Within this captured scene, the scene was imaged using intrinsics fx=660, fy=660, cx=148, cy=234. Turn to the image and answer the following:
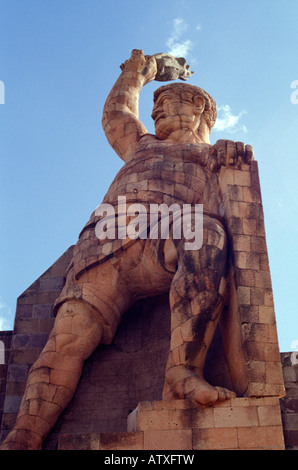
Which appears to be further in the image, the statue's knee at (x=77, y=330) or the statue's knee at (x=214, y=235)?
the statue's knee at (x=77, y=330)

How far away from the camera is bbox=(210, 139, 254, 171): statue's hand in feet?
27.5

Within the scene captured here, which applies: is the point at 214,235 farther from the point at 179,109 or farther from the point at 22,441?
the point at 179,109

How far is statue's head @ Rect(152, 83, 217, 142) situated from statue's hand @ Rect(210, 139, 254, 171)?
1952mm

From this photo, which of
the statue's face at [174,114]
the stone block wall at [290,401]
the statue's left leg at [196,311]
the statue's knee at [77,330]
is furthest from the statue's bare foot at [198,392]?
the statue's face at [174,114]

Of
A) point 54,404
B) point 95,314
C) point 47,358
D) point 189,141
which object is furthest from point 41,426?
point 189,141

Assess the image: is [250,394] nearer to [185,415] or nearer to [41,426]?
[185,415]

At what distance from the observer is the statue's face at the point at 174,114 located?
10312 mm

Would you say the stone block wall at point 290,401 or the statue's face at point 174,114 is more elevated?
the statue's face at point 174,114

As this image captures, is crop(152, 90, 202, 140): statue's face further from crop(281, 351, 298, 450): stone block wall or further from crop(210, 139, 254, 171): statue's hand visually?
crop(281, 351, 298, 450): stone block wall

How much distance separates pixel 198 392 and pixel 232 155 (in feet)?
10.4

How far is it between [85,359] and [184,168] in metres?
3.08

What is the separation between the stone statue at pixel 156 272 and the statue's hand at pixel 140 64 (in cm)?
148

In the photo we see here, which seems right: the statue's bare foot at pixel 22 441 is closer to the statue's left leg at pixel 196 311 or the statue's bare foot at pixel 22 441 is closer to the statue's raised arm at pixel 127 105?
the statue's left leg at pixel 196 311

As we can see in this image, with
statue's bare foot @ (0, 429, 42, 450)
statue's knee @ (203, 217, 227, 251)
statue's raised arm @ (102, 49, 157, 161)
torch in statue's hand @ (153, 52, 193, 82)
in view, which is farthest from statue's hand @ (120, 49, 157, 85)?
statue's bare foot @ (0, 429, 42, 450)
